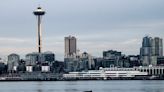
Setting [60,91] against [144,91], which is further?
[60,91]

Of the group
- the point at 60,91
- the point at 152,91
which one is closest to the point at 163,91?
the point at 152,91

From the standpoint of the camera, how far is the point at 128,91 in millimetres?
138125

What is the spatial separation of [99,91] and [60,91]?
952cm

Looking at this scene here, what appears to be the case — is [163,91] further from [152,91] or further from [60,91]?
[60,91]

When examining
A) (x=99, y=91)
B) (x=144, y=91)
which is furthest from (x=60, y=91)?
(x=144, y=91)

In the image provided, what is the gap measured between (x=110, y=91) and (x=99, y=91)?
9.32 feet

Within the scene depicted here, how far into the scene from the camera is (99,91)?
14288 centimetres

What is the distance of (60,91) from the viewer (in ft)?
482

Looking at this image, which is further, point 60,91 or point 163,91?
point 60,91

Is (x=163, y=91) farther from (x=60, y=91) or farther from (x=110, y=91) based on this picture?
(x=60, y=91)

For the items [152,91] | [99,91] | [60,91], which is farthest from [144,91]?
[60,91]

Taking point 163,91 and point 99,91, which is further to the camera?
point 99,91

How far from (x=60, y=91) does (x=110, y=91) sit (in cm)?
1233

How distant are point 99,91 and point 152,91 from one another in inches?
514
